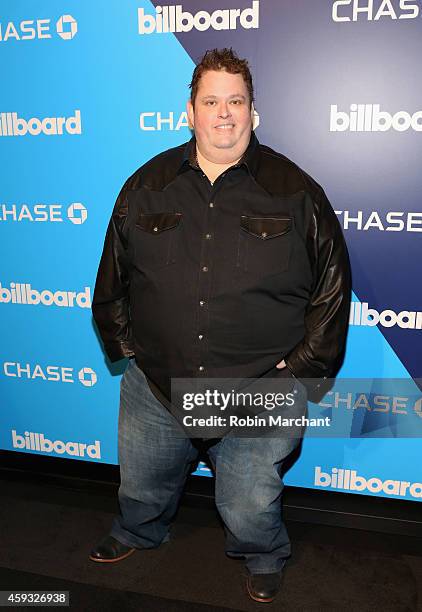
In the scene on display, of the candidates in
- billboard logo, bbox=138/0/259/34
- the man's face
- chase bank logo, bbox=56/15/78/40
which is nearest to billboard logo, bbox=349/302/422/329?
the man's face

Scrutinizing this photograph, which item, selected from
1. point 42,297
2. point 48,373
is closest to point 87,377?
point 48,373

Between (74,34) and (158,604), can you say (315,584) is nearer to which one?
(158,604)

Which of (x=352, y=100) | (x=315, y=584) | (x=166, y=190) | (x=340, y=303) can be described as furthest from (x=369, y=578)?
(x=352, y=100)

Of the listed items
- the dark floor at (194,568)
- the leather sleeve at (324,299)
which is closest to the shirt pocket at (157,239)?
the leather sleeve at (324,299)

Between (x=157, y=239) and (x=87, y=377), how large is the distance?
1048mm

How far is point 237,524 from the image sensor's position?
2.04 metres

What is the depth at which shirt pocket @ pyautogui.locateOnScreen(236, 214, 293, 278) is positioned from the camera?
1788mm

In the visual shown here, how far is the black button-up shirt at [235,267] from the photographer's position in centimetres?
180

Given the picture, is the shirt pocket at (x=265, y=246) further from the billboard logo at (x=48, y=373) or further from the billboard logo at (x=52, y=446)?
the billboard logo at (x=52, y=446)

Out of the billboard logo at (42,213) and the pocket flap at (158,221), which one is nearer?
the pocket flap at (158,221)

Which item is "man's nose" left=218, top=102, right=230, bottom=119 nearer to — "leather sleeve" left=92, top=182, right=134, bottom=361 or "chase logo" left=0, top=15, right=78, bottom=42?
"leather sleeve" left=92, top=182, right=134, bottom=361

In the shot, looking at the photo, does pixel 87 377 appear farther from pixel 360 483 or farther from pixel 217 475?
pixel 360 483

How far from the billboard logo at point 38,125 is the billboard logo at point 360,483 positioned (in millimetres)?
1765

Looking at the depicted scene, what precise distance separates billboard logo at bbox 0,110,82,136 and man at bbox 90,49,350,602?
0.59 meters
